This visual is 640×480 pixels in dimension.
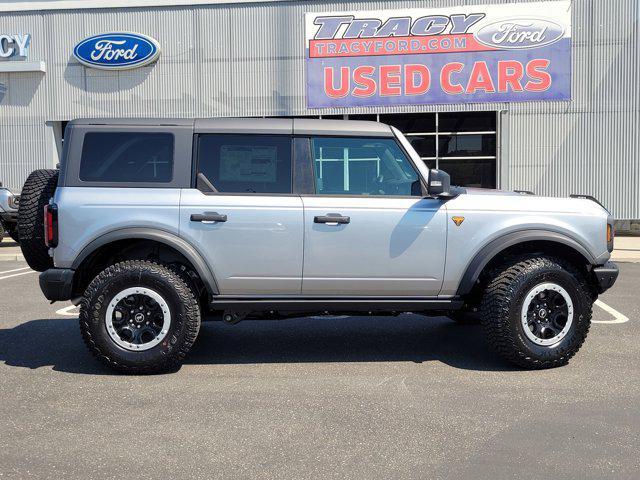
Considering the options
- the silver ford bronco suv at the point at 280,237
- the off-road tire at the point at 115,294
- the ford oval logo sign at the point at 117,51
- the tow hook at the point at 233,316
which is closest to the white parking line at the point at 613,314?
the silver ford bronco suv at the point at 280,237

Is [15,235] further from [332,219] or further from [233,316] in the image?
[332,219]

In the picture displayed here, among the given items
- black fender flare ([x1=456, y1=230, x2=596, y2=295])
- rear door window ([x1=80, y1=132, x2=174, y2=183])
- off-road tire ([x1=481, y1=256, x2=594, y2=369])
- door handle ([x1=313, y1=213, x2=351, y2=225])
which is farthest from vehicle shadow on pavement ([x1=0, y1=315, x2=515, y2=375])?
rear door window ([x1=80, y1=132, x2=174, y2=183])

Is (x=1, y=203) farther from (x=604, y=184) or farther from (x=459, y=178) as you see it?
(x=604, y=184)

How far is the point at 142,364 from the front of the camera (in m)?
4.94

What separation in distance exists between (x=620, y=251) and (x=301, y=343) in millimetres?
10550

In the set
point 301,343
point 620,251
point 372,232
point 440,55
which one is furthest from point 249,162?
point 440,55

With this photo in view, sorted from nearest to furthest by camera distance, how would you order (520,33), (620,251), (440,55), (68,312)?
(68,312)
(620,251)
(520,33)
(440,55)

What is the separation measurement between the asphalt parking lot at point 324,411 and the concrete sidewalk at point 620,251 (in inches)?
289

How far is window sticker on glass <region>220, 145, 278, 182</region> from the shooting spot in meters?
5.14

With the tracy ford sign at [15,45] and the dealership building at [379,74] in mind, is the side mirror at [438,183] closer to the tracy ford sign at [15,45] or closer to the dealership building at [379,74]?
the dealership building at [379,74]

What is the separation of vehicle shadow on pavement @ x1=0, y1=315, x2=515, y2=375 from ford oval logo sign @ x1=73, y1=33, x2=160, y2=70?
545 inches

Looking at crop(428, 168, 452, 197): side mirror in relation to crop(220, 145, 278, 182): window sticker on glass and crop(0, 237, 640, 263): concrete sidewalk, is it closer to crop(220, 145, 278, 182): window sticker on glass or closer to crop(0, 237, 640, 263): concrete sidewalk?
crop(220, 145, 278, 182): window sticker on glass

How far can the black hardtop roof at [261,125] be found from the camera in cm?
516

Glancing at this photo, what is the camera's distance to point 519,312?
16.5ft
